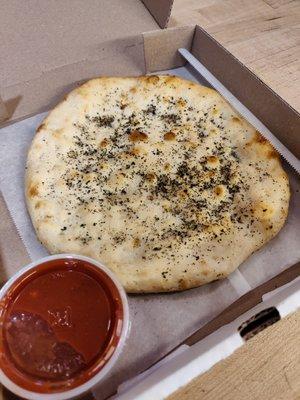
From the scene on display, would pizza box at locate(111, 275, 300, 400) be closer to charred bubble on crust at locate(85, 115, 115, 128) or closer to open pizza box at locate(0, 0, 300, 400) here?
open pizza box at locate(0, 0, 300, 400)

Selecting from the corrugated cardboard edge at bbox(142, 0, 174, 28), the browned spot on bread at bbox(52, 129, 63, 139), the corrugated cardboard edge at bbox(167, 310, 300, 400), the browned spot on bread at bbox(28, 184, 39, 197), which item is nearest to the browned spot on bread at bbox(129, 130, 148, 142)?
the browned spot on bread at bbox(52, 129, 63, 139)

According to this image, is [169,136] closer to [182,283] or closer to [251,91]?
[251,91]

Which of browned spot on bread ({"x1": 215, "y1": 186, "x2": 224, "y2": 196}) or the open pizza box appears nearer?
the open pizza box

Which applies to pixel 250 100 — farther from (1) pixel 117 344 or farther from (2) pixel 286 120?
(1) pixel 117 344

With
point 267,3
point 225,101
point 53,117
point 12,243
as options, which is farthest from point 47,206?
point 267,3

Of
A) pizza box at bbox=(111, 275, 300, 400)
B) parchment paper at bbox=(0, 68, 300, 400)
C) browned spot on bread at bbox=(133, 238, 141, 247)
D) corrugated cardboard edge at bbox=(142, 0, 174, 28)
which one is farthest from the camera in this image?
corrugated cardboard edge at bbox=(142, 0, 174, 28)

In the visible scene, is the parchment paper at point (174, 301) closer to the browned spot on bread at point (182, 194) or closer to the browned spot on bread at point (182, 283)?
the browned spot on bread at point (182, 283)
